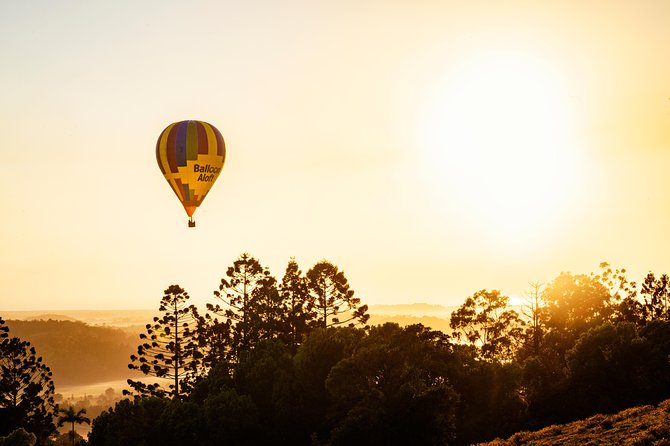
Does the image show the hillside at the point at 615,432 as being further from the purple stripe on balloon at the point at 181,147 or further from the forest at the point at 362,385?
the purple stripe on balloon at the point at 181,147

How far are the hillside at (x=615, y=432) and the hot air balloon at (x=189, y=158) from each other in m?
41.5

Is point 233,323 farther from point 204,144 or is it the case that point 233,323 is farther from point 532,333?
point 532,333

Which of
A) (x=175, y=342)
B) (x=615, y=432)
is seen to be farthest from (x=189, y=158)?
(x=615, y=432)

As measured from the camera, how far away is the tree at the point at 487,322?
102 meters

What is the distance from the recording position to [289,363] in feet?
219

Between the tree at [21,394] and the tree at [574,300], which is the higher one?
the tree at [574,300]

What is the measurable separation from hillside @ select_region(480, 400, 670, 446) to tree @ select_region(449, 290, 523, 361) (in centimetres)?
5035

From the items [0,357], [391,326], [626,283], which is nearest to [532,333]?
[626,283]

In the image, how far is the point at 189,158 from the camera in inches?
2958

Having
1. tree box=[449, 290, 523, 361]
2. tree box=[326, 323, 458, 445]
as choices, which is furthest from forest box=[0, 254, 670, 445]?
tree box=[449, 290, 523, 361]

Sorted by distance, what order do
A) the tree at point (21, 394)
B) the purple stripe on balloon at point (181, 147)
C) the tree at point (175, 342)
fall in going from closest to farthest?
the purple stripe on balloon at point (181, 147) < the tree at point (175, 342) < the tree at point (21, 394)

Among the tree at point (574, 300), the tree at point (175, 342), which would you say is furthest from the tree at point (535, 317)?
the tree at point (175, 342)

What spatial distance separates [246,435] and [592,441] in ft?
102

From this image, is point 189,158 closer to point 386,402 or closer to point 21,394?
point 386,402
